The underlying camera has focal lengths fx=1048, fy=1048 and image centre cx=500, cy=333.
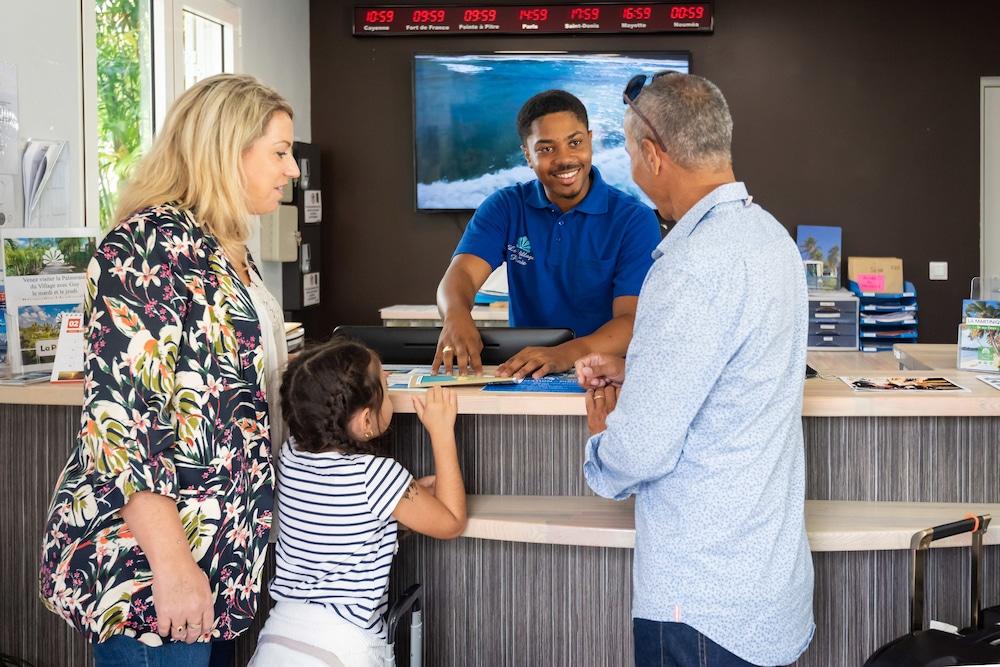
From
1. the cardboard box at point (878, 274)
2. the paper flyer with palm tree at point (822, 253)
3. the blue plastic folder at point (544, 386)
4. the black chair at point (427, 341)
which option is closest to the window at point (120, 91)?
the black chair at point (427, 341)

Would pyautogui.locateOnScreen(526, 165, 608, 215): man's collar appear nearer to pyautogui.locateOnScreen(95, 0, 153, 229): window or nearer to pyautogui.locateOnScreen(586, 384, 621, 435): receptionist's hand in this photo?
pyautogui.locateOnScreen(586, 384, 621, 435): receptionist's hand

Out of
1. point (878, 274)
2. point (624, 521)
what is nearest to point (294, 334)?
point (624, 521)

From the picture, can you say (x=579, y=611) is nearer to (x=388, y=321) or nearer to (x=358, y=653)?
(x=358, y=653)

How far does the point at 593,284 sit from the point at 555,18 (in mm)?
3320

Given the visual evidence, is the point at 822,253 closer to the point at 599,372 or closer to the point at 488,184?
the point at 488,184

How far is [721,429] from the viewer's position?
1.52 meters

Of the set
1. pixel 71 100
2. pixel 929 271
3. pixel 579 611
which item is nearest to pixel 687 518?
pixel 579 611

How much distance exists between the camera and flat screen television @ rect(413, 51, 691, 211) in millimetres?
5891

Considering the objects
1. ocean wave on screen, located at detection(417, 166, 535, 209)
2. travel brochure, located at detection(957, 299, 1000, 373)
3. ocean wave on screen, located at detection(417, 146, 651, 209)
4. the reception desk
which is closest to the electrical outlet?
ocean wave on screen, located at detection(417, 146, 651, 209)

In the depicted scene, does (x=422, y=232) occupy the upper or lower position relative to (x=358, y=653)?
upper

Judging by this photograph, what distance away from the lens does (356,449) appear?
1.87 m

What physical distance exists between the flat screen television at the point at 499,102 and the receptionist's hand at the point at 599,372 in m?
3.98

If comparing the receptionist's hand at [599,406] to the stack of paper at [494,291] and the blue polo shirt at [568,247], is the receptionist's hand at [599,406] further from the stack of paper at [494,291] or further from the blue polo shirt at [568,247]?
the stack of paper at [494,291]

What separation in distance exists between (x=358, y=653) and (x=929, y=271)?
16.4 ft
